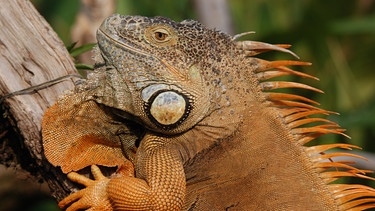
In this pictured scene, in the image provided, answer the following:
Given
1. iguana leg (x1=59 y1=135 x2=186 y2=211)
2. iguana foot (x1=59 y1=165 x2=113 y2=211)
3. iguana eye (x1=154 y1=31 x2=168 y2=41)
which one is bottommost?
iguana foot (x1=59 y1=165 x2=113 y2=211)

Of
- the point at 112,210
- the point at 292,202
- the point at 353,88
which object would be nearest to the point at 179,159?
the point at 112,210

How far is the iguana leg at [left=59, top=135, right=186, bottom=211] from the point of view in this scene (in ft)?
13.9

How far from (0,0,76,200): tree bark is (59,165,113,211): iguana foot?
12 cm

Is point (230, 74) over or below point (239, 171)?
over

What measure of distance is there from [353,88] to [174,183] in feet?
27.3

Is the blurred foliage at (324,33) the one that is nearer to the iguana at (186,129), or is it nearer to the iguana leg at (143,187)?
the iguana at (186,129)

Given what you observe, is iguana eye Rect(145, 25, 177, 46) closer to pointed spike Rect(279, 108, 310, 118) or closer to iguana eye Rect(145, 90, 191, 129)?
iguana eye Rect(145, 90, 191, 129)

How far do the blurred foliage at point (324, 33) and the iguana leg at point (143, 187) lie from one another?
15.8 feet

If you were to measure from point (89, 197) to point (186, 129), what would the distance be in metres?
0.78

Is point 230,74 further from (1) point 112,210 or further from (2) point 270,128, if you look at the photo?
(1) point 112,210

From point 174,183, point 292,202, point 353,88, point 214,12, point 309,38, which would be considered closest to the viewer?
point 174,183

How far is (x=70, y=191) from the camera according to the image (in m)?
4.46

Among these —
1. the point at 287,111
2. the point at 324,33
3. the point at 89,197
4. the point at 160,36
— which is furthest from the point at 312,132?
the point at 324,33

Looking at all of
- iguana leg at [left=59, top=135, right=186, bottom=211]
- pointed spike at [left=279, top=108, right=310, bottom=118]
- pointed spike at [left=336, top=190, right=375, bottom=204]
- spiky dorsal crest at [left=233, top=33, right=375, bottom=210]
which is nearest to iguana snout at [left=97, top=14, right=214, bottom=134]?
iguana leg at [left=59, top=135, right=186, bottom=211]
